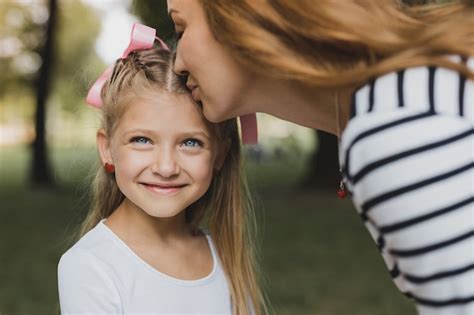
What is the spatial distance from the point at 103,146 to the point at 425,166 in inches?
43.1

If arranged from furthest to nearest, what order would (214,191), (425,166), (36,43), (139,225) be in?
(36,43)
(214,191)
(139,225)
(425,166)

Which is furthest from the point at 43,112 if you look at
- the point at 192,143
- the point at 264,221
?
the point at 192,143

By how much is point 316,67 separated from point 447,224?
1.52ft

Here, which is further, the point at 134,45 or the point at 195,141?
the point at 134,45

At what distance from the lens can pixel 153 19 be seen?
1156 cm

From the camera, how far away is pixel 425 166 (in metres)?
1.71

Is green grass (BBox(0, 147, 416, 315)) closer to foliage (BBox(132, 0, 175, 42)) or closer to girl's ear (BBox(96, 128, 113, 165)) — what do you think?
girl's ear (BBox(96, 128, 113, 165))

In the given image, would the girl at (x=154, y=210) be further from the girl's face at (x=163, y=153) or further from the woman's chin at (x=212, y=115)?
the woman's chin at (x=212, y=115)

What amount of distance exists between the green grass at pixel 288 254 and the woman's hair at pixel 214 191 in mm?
368

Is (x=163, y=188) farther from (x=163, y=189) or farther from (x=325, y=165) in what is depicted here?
(x=325, y=165)

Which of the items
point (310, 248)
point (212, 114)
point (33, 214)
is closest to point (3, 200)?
point (33, 214)

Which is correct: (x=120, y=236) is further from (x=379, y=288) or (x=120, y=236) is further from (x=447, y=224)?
(x=379, y=288)

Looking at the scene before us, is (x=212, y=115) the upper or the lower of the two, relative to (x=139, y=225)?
upper

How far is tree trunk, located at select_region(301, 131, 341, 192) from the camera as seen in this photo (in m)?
11.9
